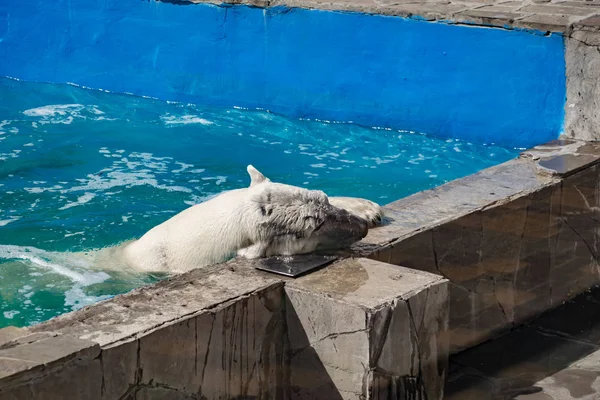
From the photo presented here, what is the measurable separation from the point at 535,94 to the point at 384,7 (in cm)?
151

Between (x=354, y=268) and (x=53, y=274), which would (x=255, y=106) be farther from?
(x=354, y=268)

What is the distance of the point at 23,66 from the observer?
997cm

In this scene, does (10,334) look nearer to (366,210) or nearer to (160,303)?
(160,303)

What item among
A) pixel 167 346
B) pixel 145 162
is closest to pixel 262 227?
pixel 167 346

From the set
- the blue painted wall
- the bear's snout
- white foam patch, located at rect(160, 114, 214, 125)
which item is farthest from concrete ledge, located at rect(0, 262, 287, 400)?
white foam patch, located at rect(160, 114, 214, 125)

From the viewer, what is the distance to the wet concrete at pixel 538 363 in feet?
14.0

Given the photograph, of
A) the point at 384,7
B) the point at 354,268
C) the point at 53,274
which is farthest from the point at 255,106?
the point at 354,268

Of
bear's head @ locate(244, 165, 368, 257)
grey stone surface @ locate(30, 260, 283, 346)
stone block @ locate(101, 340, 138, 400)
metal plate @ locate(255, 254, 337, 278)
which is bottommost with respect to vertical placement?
stone block @ locate(101, 340, 138, 400)

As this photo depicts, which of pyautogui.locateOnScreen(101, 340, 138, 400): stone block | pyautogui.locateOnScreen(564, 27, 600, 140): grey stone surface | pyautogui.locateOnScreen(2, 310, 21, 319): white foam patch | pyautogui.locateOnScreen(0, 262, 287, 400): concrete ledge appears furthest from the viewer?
pyautogui.locateOnScreen(564, 27, 600, 140): grey stone surface

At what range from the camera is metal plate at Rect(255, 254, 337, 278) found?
3727 millimetres

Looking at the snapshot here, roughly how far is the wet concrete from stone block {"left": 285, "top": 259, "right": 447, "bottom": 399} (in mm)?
618

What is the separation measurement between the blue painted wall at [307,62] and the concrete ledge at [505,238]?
5.56ft

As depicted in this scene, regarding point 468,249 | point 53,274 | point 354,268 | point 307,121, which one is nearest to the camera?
point 354,268

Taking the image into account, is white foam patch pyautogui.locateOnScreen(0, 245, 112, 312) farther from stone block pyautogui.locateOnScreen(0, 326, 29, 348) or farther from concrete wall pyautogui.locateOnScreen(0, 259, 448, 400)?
stone block pyautogui.locateOnScreen(0, 326, 29, 348)
